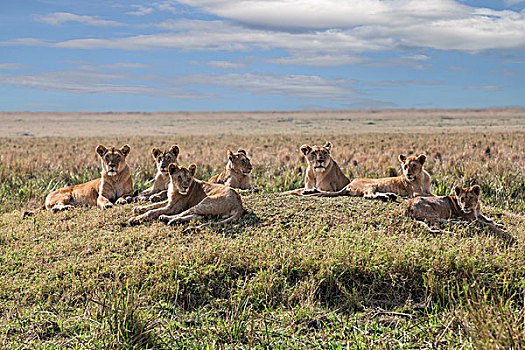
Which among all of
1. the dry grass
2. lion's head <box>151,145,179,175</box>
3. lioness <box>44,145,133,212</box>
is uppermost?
lion's head <box>151,145,179,175</box>

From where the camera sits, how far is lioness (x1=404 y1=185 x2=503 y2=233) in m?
9.23

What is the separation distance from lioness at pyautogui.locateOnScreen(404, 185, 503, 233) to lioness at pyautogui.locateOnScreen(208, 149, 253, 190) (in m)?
4.68

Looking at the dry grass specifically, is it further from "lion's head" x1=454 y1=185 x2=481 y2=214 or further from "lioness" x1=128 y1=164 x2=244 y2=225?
"lion's head" x1=454 y1=185 x2=481 y2=214

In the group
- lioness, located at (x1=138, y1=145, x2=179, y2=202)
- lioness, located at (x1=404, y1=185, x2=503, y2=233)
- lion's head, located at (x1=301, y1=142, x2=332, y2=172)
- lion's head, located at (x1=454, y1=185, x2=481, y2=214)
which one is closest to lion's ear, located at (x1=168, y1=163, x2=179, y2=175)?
lioness, located at (x1=138, y1=145, x2=179, y2=202)

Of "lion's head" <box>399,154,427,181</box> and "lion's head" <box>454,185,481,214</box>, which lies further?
"lion's head" <box>399,154,427,181</box>

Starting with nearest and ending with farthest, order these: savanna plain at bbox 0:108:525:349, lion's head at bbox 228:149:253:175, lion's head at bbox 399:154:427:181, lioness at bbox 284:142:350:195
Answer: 1. savanna plain at bbox 0:108:525:349
2. lion's head at bbox 399:154:427:181
3. lioness at bbox 284:142:350:195
4. lion's head at bbox 228:149:253:175

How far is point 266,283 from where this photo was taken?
23.2 ft

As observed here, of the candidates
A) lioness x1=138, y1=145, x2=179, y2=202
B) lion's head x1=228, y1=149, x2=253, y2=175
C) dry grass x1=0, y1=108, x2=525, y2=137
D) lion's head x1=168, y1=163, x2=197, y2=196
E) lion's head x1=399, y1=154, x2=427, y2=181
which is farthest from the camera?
dry grass x1=0, y1=108, x2=525, y2=137

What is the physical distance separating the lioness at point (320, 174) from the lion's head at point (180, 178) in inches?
135

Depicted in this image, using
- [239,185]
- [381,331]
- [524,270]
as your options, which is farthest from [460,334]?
[239,185]

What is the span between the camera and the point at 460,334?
5691 mm

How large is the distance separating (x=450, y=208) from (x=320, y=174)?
12.0 feet

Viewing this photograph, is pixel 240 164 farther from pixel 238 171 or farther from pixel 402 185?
pixel 402 185

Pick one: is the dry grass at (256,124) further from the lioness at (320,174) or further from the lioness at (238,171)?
the lioness at (320,174)
